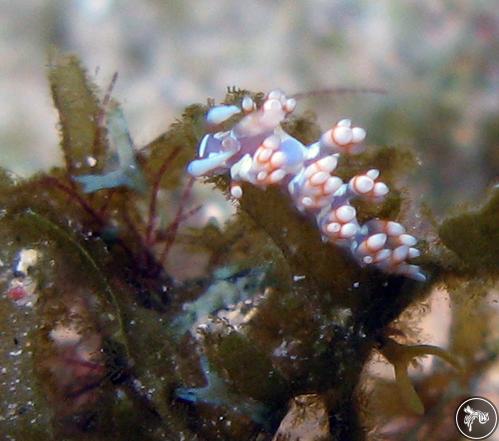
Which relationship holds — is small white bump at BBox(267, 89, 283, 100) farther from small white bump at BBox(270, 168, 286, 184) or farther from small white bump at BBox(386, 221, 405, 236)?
small white bump at BBox(386, 221, 405, 236)

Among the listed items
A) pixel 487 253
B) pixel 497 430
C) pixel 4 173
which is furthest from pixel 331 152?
pixel 497 430

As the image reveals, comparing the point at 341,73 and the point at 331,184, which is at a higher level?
the point at 331,184

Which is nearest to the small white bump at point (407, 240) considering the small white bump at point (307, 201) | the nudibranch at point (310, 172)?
the nudibranch at point (310, 172)

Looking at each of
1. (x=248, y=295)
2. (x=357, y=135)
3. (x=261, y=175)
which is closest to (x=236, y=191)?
(x=261, y=175)

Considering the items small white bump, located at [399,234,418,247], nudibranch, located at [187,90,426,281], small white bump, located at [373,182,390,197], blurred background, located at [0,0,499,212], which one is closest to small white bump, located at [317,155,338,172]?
nudibranch, located at [187,90,426,281]

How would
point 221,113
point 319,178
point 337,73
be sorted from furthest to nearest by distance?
point 337,73, point 221,113, point 319,178

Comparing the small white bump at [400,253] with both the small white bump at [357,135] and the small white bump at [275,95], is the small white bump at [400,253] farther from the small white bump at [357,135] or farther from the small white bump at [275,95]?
the small white bump at [275,95]

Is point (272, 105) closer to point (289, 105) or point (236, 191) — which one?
point (289, 105)

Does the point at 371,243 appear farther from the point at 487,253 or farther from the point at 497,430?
the point at 497,430
